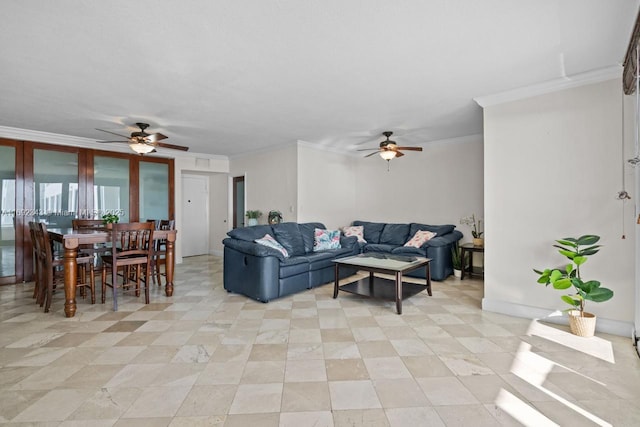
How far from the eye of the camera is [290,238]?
4938mm

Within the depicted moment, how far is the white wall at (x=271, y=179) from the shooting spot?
19.4ft

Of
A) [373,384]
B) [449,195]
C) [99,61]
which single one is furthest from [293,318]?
[449,195]

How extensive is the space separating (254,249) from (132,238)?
1.56 m

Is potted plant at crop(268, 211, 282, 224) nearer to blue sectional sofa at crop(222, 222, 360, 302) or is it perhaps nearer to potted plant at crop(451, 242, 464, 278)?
blue sectional sofa at crop(222, 222, 360, 302)

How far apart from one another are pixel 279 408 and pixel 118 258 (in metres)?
3.33

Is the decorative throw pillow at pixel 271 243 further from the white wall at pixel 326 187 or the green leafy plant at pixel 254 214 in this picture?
the green leafy plant at pixel 254 214

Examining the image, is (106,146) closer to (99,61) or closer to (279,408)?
(99,61)

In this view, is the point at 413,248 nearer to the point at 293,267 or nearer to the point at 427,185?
the point at 427,185

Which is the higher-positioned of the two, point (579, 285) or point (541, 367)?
point (579, 285)

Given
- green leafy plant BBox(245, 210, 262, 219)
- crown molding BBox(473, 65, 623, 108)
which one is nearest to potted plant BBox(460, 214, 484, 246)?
crown molding BBox(473, 65, 623, 108)

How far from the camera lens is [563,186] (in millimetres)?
3086

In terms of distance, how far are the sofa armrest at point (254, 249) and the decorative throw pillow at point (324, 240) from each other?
49.1 inches

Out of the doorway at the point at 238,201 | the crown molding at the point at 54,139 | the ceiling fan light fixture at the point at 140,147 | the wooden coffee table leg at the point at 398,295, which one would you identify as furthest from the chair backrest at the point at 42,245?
the wooden coffee table leg at the point at 398,295

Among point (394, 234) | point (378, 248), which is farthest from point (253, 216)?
point (394, 234)
